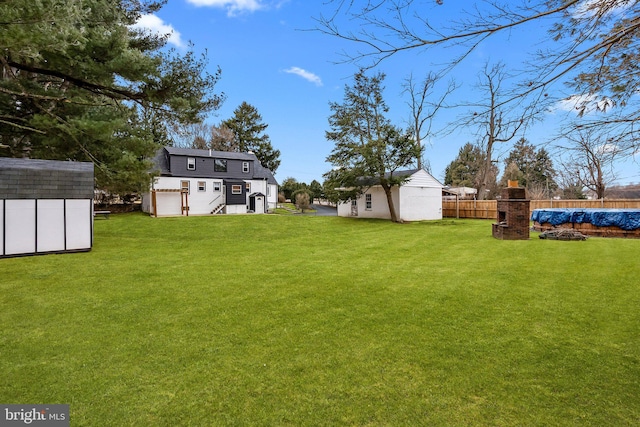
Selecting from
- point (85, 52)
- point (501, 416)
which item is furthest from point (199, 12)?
point (501, 416)

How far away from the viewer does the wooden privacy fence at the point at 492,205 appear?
733 inches

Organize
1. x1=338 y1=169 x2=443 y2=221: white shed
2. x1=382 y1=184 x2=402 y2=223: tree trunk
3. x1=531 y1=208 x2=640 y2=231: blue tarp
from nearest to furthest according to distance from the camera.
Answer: x1=531 y1=208 x2=640 y2=231: blue tarp → x1=382 y1=184 x2=402 y2=223: tree trunk → x1=338 y1=169 x2=443 y2=221: white shed

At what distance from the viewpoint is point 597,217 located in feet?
44.1

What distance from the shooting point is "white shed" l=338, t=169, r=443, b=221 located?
21516 millimetres

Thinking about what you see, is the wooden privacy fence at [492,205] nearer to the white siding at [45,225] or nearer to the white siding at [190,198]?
the white siding at [190,198]

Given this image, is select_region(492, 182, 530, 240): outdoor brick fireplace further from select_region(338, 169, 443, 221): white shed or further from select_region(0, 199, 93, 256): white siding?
select_region(0, 199, 93, 256): white siding

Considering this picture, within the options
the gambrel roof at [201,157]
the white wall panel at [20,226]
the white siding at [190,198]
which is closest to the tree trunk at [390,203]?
the gambrel roof at [201,157]

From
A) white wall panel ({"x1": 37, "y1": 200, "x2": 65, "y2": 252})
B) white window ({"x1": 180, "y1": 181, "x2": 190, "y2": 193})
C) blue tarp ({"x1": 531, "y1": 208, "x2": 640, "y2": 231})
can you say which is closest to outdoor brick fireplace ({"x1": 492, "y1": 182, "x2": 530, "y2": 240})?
blue tarp ({"x1": 531, "y1": 208, "x2": 640, "y2": 231})

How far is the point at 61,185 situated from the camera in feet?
31.8

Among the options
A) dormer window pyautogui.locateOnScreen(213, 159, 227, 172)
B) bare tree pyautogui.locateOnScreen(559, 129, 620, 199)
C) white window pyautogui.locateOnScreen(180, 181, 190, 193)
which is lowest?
bare tree pyautogui.locateOnScreen(559, 129, 620, 199)

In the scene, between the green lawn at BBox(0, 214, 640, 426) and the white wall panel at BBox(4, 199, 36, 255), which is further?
the white wall panel at BBox(4, 199, 36, 255)

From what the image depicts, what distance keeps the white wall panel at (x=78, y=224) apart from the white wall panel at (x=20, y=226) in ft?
2.66

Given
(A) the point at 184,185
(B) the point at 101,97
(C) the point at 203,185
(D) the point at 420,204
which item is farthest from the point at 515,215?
(A) the point at 184,185

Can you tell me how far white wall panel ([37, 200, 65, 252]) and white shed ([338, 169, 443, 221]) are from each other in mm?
16509
